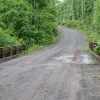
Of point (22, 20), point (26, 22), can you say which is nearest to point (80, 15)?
point (26, 22)

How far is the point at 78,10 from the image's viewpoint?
120m

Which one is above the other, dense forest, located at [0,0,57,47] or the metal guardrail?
dense forest, located at [0,0,57,47]

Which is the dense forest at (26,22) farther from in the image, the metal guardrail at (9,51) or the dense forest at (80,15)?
the dense forest at (80,15)

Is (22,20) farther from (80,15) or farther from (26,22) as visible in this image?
(80,15)

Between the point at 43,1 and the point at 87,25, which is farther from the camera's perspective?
the point at 87,25

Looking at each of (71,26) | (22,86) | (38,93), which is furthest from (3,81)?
(71,26)

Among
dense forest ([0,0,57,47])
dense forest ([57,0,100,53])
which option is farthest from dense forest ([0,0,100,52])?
dense forest ([57,0,100,53])

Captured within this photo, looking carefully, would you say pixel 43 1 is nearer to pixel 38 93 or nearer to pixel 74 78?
pixel 74 78

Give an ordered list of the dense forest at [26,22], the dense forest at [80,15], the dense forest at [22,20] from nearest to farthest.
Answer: the dense forest at [26,22], the dense forest at [22,20], the dense forest at [80,15]

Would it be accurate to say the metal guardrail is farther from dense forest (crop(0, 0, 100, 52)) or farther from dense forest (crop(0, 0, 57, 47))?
dense forest (crop(0, 0, 57, 47))

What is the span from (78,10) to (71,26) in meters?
8.67

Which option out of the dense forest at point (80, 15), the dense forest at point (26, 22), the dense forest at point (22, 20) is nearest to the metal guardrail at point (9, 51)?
the dense forest at point (26, 22)

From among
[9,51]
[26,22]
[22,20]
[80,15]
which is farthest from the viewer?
[80,15]

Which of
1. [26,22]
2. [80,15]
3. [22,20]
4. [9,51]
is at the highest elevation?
[80,15]
